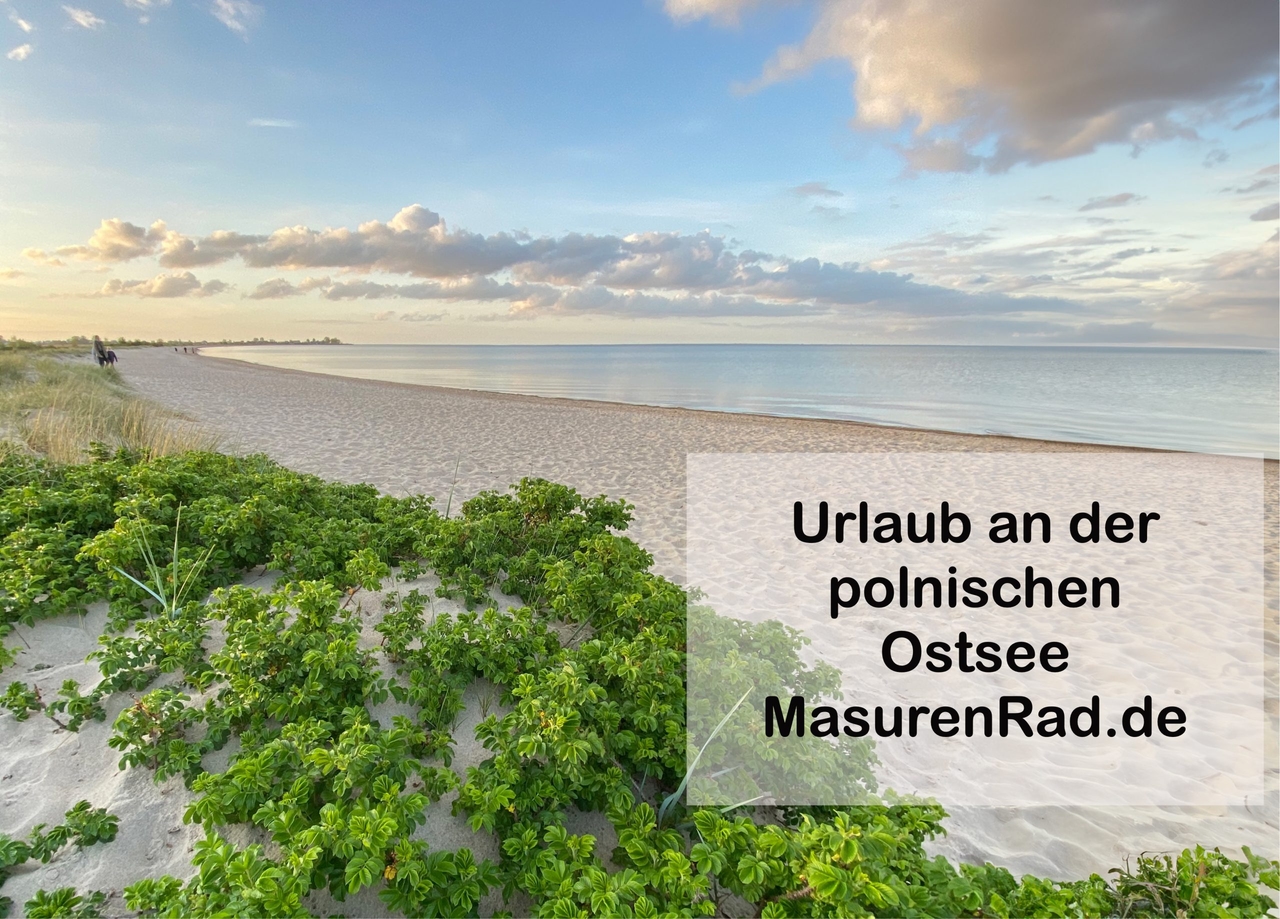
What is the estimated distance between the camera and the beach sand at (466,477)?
2711 mm

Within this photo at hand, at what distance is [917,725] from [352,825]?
14.3 feet

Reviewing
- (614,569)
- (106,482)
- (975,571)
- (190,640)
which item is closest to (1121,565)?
(975,571)

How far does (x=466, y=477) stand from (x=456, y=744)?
920 centimetres

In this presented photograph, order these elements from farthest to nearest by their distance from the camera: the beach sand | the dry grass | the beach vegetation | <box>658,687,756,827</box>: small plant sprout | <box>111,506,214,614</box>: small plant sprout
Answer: the dry grass, <box>111,506,214,614</box>: small plant sprout, the beach sand, <box>658,687,756,827</box>: small plant sprout, the beach vegetation

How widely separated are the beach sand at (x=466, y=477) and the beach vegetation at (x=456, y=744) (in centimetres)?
15

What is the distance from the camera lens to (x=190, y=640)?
11.0ft

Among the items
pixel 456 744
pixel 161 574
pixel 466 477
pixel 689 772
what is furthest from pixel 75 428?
pixel 689 772

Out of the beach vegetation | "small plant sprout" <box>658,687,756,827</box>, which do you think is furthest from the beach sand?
"small plant sprout" <box>658,687,756,827</box>

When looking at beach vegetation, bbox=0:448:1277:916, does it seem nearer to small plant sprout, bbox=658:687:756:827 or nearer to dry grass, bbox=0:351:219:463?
small plant sprout, bbox=658:687:756:827

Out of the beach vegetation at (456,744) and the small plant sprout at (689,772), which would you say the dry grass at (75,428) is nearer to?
the beach vegetation at (456,744)

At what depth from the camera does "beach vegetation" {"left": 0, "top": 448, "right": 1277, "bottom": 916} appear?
6.72ft

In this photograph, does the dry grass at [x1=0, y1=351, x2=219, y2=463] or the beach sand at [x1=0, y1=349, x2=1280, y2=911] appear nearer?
the beach sand at [x1=0, y1=349, x2=1280, y2=911]

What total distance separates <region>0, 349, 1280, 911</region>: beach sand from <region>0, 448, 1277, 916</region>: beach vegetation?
5.8 inches

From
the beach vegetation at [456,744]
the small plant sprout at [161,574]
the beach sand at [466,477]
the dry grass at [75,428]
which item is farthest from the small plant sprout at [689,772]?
the dry grass at [75,428]
